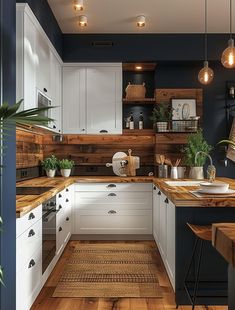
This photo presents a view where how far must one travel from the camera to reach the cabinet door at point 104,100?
4828 mm

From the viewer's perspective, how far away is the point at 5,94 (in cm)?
177

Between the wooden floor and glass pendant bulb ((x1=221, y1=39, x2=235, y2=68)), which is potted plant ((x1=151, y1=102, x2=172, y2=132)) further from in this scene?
the wooden floor

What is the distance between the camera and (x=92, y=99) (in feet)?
15.9

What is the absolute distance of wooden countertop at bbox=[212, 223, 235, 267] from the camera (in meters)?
1.04

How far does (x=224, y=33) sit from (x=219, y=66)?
472 mm

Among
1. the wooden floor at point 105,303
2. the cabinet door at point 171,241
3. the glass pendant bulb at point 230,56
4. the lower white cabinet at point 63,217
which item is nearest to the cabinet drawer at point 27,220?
the wooden floor at point 105,303

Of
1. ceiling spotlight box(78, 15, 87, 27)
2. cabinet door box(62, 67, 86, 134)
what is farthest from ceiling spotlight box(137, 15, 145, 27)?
cabinet door box(62, 67, 86, 134)

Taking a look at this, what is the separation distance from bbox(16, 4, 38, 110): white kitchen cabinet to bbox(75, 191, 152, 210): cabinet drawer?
1834 mm

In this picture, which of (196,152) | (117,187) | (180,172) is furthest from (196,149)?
(117,187)

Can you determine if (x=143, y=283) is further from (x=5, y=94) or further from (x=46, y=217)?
(x=5, y=94)

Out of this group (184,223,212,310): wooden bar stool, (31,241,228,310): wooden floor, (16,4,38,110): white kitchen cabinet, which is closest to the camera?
(184,223,212,310): wooden bar stool

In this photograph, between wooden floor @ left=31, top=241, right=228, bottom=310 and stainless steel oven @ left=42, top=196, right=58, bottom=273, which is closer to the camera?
wooden floor @ left=31, top=241, right=228, bottom=310

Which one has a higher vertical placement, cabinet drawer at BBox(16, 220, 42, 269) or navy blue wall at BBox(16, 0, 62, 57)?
navy blue wall at BBox(16, 0, 62, 57)

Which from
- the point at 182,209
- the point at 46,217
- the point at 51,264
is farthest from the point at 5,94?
the point at 51,264
